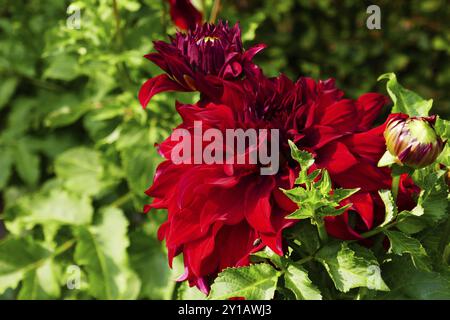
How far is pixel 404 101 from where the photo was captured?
716mm

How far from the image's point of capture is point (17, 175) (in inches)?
74.2

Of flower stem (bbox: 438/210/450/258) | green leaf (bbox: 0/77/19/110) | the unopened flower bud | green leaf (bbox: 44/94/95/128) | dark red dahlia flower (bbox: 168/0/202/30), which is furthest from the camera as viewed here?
green leaf (bbox: 0/77/19/110)

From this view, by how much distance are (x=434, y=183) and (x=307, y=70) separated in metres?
1.43

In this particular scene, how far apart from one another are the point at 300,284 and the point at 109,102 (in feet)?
2.82

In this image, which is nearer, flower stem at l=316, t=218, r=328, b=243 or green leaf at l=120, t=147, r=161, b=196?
flower stem at l=316, t=218, r=328, b=243

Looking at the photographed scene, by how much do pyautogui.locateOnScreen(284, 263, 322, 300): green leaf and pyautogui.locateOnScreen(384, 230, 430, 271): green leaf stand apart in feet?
0.27

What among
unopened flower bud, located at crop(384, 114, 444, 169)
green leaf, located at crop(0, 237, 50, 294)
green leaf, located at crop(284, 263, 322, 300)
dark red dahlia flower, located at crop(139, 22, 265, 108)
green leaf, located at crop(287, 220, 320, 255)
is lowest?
green leaf, located at crop(0, 237, 50, 294)

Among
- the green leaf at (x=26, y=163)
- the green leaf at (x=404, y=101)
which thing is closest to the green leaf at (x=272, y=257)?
the green leaf at (x=404, y=101)

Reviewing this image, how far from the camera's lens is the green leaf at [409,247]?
0.58 metres

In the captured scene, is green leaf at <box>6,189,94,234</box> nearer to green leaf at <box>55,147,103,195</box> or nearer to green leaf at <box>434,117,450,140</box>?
green leaf at <box>55,147,103,195</box>

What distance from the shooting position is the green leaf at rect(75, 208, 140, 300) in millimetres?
1166

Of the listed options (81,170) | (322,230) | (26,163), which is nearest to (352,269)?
(322,230)

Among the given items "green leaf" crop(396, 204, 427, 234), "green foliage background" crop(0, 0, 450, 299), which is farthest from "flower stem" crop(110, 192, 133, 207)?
"green leaf" crop(396, 204, 427, 234)

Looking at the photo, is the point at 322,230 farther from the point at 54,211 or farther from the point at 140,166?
the point at 54,211
